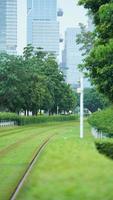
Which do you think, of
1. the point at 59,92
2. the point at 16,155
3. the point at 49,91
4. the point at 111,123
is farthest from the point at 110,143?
the point at 59,92

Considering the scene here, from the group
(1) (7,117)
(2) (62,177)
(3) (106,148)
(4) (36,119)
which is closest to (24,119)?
(4) (36,119)

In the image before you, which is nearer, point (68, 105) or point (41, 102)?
point (41, 102)

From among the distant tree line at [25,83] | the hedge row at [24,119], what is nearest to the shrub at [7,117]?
the hedge row at [24,119]

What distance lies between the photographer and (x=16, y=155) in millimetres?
26562

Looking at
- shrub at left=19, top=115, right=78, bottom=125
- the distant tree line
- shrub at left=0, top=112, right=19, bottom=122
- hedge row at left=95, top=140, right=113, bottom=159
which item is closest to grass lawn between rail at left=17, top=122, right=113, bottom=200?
hedge row at left=95, top=140, right=113, bottom=159

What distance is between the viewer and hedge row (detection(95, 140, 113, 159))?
2485cm

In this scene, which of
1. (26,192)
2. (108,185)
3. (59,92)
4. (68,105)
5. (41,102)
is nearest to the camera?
(26,192)

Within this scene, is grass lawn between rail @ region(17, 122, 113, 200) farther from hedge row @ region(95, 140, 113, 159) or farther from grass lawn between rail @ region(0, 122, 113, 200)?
hedge row @ region(95, 140, 113, 159)

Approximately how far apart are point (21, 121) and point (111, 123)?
182ft

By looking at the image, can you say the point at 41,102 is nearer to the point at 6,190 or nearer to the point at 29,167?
the point at 29,167

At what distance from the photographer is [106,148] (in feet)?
84.6

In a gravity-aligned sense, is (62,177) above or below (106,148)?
below

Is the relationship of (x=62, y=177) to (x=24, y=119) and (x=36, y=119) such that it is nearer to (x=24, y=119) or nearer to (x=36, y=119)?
(x=24, y=119)

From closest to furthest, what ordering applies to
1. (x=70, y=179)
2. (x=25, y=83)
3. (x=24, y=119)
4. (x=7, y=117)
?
(x=70, y=179) < (x=7, y=117) < (x=24, y=119) < (x=25, y=83)
